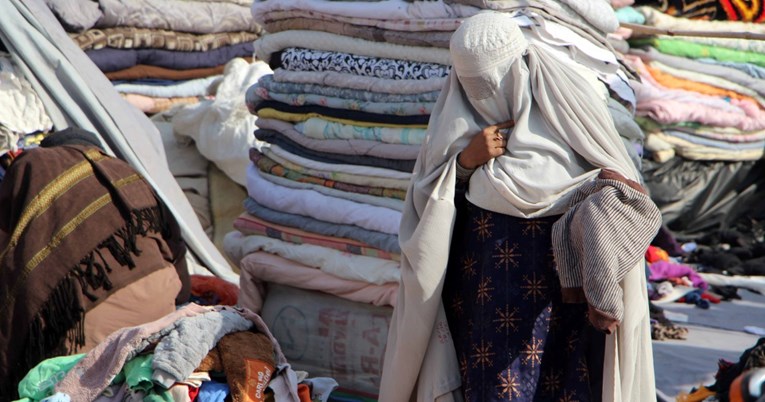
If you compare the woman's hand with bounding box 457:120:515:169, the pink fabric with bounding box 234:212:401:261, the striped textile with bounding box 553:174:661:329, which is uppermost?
the woman's hand with bounding box 457:120:515:169

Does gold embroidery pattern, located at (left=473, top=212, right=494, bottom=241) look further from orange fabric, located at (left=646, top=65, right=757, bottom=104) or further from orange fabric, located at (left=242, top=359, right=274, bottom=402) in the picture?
orange fabric, located at (left=646, top=65, right=757, bottom=104)

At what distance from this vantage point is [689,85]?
265 inches

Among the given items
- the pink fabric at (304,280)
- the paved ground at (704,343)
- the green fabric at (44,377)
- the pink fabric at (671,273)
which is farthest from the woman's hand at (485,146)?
the pink fabric at (671,273)

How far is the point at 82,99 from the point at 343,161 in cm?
156

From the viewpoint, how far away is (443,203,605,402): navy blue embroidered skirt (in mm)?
2816

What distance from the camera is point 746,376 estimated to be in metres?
1.70

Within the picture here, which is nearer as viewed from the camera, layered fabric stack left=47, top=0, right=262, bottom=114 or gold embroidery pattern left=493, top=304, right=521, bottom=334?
gold embroidery pattern left=493, top=304, right=521, bottom=334

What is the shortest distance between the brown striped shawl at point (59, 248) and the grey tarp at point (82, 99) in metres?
1.13

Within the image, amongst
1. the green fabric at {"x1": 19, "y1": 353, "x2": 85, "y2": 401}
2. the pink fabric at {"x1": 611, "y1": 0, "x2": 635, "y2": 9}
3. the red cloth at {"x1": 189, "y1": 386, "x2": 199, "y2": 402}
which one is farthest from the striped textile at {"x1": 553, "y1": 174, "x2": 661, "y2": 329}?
the pink fabric at {"x1": 611, "y1": 0, "x2": 635, "y2": 9}

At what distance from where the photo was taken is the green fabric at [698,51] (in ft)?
21.8

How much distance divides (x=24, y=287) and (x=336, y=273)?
1254 millimetres

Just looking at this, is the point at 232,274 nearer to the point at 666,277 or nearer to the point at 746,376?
the point at 666,277

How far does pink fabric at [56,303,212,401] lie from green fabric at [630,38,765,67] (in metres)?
4.24

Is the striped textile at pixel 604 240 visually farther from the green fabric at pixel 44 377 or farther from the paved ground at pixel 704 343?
the green fabric at pixel 44 377
